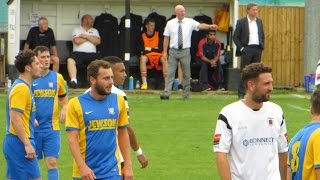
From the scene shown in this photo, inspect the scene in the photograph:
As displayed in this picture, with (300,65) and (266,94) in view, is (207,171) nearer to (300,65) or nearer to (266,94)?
(266,94)

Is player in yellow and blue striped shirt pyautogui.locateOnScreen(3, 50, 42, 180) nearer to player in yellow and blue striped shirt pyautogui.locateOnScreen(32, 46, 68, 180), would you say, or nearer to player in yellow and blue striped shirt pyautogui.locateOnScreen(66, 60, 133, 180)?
player in yellow and blue striped shirt pyautogui.locateOnScreen(32, 46, 68, 180)

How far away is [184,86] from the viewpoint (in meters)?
24.5

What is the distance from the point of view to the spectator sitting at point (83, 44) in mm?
26547

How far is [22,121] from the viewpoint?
12.6 metres

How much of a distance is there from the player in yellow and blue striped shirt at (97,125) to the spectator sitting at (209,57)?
1611cm

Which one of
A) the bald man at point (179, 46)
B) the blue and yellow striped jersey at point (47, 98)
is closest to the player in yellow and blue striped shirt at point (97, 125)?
the blue and yellow striped jersey at point (47, 98)

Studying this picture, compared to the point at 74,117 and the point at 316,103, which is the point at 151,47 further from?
the point at 316,103

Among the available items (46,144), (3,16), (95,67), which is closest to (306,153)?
(95,67)

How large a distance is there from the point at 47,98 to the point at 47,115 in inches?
10.7

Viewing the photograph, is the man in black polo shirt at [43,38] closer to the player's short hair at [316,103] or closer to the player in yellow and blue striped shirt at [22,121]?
the player in yellow and blue striped shirt at [22,121]

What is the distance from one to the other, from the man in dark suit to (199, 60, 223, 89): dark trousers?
2137 mm

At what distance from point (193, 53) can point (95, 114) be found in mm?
Answer: 17271

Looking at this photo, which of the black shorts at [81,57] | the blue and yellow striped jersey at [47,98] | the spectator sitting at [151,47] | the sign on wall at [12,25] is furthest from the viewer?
the spectator sitting at [151,47]

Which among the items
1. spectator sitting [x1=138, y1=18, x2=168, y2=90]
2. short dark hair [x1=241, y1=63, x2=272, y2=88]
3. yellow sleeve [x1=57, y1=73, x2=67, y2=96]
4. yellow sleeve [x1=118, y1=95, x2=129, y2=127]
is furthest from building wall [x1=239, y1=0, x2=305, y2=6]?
short dark hair [x1=241, y1=63, x2=272, y2=88]
